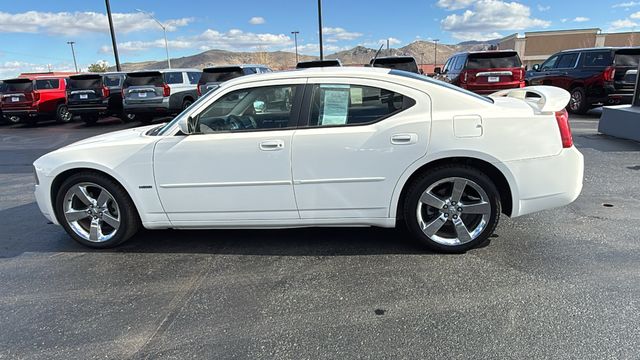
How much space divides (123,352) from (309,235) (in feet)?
6.48

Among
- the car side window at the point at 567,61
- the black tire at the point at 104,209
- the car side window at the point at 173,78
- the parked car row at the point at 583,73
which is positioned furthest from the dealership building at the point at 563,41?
the black tire at the point at 104,209

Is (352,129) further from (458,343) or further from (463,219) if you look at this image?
(458,343)

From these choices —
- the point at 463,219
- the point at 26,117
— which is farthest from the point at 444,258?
the point at 26,117

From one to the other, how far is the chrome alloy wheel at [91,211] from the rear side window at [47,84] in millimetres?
14370

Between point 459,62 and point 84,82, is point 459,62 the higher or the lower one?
the higher one

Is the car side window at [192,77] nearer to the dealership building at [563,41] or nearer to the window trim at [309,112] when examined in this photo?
the window trim at [309,112]

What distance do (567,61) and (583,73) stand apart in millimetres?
874

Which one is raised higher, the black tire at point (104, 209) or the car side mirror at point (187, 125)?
the car side mirror at point (187, 125)

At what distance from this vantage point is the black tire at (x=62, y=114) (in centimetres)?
1583

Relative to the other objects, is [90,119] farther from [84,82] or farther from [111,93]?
[84,82]

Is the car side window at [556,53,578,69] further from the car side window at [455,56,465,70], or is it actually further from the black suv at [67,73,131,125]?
the black suv at [67,73,131,125]

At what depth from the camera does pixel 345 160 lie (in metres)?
3.39

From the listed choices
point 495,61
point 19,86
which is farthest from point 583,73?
point 19,86

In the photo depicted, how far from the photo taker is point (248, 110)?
3.70 m
